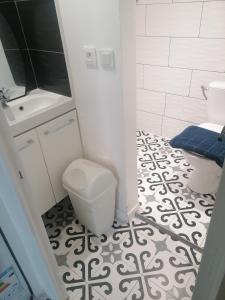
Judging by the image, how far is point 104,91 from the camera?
1.31 m

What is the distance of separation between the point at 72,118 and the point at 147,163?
99cm

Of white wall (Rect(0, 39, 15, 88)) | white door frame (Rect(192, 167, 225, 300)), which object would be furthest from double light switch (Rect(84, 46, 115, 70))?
white door frame (Rect(192, 167, 225, 300))

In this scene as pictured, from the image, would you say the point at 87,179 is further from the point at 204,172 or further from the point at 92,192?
the point at 204,172

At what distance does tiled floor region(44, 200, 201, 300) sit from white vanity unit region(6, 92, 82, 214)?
33 cm

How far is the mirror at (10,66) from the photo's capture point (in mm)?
1637

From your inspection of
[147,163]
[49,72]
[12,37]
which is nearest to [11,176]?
[49,72]

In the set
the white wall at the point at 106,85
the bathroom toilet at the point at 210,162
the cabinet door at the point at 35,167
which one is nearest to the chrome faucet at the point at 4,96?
the cabinet door at the point at 35,167

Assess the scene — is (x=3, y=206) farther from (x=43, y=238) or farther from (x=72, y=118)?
(x=72, y=118)

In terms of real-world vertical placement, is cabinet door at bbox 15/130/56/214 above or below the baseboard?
above

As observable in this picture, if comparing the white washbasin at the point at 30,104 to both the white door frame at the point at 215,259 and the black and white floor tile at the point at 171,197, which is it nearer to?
the black and white floor tile at the point at 171,197

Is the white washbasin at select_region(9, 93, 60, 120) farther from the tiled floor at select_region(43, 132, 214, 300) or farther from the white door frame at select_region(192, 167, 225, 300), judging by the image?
the white door frame at select_region(192, 167, 225, 300)

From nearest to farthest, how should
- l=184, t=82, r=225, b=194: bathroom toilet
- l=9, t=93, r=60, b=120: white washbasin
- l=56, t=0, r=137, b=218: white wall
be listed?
l=56, t=0, r=137, b=218: white wall, l=9, t=93, r=60, b=120: white washbasin, l=184, t=82, r=225, b=194: bathroom toilet

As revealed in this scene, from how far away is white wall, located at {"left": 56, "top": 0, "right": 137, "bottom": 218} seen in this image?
3.60 ft

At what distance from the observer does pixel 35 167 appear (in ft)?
4.85
